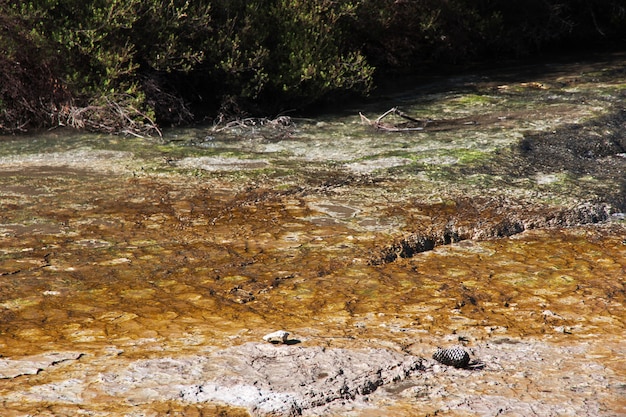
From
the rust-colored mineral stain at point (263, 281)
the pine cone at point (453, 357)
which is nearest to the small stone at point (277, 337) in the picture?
the rust-colored mineral stain at point (263, 281)

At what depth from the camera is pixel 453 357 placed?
112 inches

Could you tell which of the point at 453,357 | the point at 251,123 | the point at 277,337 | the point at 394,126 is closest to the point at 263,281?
the point at 277,337

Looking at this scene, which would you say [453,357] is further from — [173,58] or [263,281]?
[173,58]

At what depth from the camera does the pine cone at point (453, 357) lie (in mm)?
2840

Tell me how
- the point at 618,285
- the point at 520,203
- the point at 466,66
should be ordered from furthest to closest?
the point at 466,66
the point at 520,203
the point at 618,285

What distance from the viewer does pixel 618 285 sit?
12.2 ft

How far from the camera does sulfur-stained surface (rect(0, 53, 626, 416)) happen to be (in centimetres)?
279

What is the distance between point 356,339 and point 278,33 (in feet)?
18.2

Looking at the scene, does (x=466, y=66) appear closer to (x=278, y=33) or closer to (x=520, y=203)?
(x=278, y=33)

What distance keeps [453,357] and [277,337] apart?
0.64 m

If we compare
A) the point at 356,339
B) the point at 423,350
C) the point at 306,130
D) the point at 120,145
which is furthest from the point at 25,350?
the point at 306,130

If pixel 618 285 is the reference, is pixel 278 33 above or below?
above

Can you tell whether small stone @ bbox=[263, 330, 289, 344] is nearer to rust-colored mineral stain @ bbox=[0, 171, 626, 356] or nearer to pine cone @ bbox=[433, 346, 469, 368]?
rust-colored mineral stain @ bbox=[0, 171, 626, 356]

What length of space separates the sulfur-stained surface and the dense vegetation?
0.55 meters
